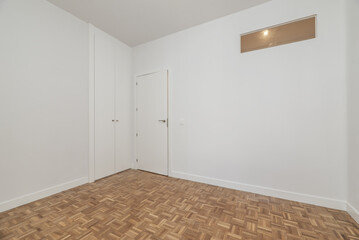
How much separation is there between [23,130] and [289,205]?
148 inches

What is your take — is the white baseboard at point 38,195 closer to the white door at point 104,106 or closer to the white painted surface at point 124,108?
the white door at point 104,106

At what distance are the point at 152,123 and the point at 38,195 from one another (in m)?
2.14

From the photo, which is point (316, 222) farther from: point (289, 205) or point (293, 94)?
point (293, 94)

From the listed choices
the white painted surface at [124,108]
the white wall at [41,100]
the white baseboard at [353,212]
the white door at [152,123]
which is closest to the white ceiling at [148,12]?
A: the white wall at [41,100]

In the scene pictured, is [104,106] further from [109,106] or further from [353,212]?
[353,212]

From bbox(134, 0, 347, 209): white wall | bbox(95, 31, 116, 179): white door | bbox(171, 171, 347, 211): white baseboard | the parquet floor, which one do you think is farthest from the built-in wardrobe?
bbox(171, 171, 347, 211): white baseboard

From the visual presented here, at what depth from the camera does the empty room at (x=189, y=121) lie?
177 centimetres

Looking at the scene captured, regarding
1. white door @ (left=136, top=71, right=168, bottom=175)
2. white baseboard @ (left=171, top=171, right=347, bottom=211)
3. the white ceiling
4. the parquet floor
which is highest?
the white ceiling

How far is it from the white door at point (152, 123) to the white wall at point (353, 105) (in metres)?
2.72

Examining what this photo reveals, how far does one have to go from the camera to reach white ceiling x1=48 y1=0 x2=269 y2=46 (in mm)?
2352

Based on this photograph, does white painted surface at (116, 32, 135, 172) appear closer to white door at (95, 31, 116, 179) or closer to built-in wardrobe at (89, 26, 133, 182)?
built-in wardrobe at (89, 26, 133, 182)

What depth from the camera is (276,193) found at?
2.25 metres

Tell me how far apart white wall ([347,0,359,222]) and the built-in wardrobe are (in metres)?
3.77

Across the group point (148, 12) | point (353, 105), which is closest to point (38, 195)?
point (148, 12)
